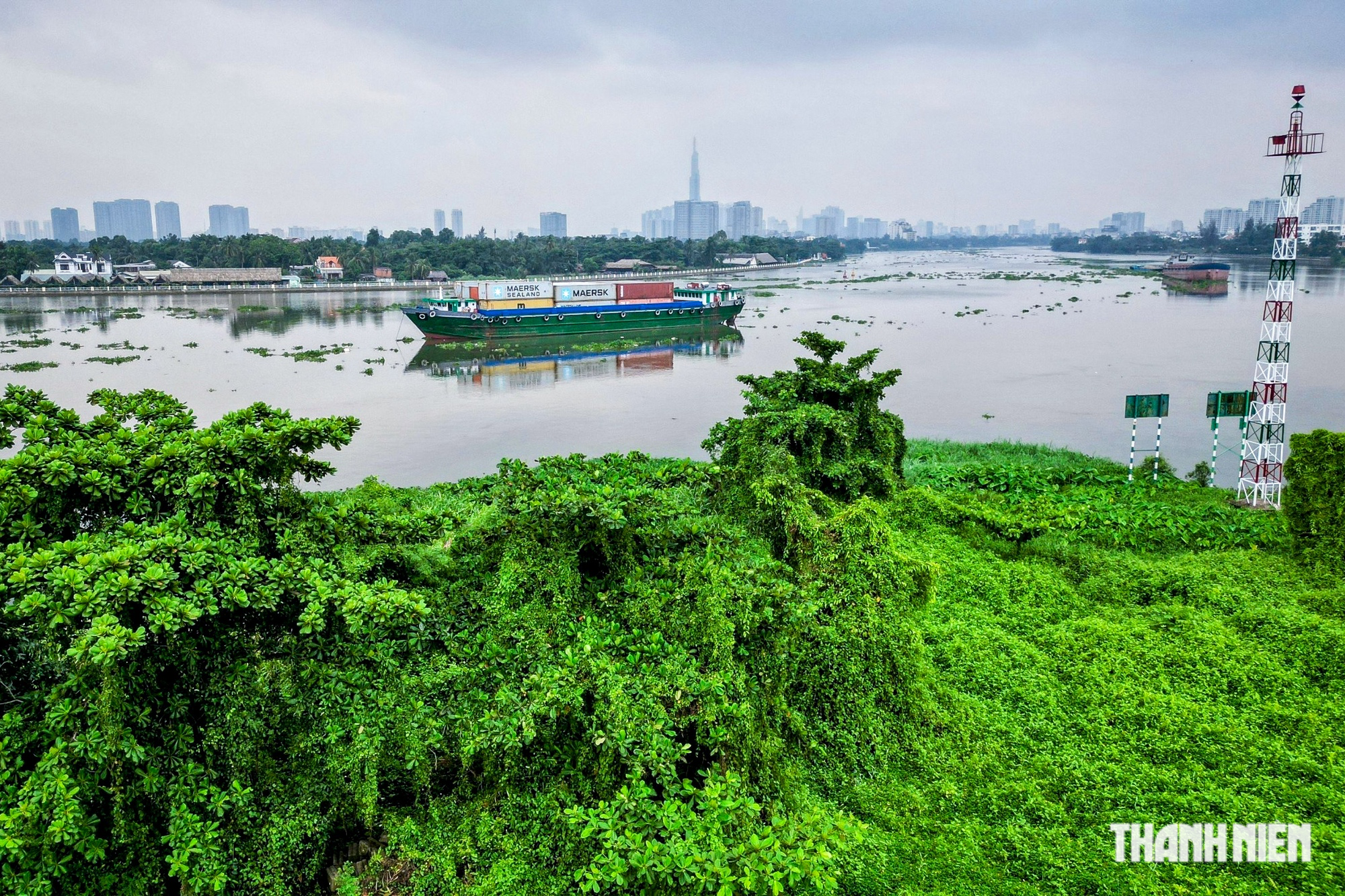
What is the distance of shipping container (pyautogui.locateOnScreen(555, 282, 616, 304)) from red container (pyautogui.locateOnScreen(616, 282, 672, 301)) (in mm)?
336

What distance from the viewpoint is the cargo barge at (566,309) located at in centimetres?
3347

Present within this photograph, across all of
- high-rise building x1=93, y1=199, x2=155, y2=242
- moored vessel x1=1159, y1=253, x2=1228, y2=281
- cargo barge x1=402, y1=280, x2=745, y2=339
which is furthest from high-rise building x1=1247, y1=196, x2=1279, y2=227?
high-rise building x1=93, y1=199, x2=155, y2=242

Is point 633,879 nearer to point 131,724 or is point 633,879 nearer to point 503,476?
point 131,724

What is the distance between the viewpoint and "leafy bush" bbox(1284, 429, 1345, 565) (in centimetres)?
860

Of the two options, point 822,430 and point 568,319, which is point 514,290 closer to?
point 568,319

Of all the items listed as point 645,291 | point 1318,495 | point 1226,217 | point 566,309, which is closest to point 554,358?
point 566,309

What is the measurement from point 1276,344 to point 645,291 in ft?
95.6

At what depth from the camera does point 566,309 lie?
3622cm

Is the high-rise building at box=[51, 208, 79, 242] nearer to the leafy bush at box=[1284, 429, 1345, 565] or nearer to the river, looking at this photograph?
the river

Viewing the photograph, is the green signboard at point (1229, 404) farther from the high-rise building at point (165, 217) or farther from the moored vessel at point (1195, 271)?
the high-rise building at point (165, 217)

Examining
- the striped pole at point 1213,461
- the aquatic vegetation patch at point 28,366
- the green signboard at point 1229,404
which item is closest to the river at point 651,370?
the aquatic vegetation patch at point 28,366

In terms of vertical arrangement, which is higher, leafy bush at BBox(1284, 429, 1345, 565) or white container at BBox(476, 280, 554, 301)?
white container at BBox(476, 280, 554, 301)

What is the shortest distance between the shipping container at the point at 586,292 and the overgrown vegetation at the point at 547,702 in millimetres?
30814

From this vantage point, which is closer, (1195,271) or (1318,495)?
(1318,495)
